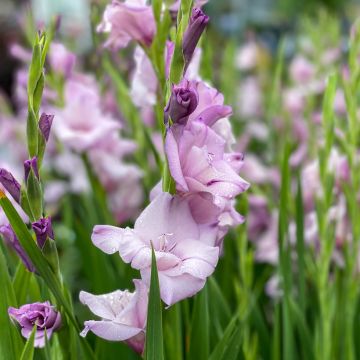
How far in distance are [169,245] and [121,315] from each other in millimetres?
61

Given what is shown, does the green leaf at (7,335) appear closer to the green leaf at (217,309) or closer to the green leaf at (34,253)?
the green leaf at (34,253)

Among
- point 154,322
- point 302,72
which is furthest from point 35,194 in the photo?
point 302,72

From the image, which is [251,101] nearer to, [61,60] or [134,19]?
[61,60]

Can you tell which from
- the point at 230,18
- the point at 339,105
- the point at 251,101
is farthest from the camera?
the point at 230,18

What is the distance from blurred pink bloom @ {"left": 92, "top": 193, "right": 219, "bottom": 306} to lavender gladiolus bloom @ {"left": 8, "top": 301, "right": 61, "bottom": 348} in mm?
66

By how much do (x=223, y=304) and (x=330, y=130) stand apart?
240 millimetres

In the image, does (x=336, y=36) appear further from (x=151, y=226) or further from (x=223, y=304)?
(x=151, y=226)

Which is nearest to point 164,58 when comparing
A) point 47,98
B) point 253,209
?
point 47,98

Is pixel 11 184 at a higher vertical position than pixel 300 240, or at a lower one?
higher

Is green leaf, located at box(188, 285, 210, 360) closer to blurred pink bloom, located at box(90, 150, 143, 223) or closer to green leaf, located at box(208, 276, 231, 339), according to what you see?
green leaf, located at box(208, 276, 231, 339)

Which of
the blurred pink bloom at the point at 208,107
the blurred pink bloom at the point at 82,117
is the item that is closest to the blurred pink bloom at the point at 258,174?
the blurred pink bloom at the point at 82,117

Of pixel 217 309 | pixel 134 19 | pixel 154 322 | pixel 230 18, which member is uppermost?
pixel 230 18

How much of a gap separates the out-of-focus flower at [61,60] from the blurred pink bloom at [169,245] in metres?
0.69

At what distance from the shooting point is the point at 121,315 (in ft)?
1.60
